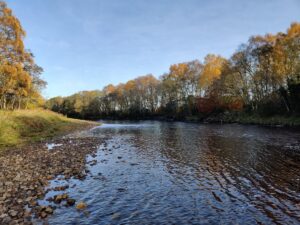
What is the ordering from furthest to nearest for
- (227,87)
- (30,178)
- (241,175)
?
(227,87) → (241,175) → (30,178)

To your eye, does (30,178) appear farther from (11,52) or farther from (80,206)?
(11,52)

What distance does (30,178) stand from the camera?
10.4 metres

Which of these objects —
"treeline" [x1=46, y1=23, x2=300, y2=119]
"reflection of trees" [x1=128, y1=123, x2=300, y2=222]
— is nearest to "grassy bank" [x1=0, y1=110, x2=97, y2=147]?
"reflection of trees" [x1=128, y1=123, x2=300, y2=222]

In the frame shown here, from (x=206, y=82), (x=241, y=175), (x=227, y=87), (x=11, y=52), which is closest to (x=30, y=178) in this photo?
(x=241, y=175)

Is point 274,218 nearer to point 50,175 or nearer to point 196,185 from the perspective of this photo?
point 196,185

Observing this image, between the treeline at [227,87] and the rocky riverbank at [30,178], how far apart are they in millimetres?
39385

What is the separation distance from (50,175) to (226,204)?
338 inches

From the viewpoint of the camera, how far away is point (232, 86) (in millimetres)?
55438

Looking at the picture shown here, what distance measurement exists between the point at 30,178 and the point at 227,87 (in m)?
53.1

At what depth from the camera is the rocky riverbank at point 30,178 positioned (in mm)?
7109

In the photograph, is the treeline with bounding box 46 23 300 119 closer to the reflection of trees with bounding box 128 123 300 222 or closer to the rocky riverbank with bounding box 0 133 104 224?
the reflection of trees with bounding box 128 123 300 222

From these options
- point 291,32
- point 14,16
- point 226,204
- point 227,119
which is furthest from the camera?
point 227,119

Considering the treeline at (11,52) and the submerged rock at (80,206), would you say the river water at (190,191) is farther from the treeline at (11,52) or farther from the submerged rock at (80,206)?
the treeline at (11,52)

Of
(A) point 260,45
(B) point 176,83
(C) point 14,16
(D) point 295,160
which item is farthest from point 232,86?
(C) point 14,16
